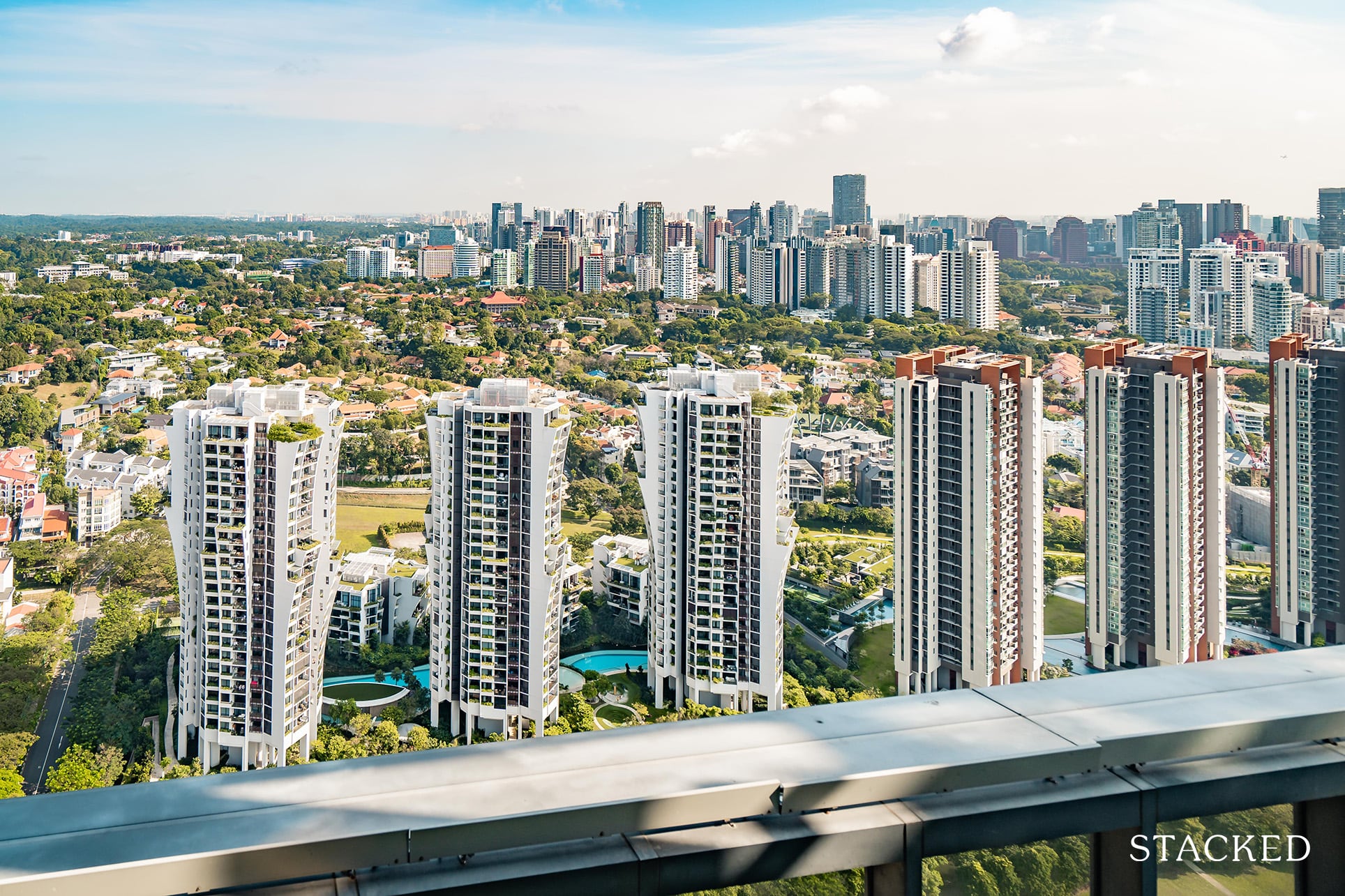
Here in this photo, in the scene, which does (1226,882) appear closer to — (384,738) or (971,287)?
(384,738)

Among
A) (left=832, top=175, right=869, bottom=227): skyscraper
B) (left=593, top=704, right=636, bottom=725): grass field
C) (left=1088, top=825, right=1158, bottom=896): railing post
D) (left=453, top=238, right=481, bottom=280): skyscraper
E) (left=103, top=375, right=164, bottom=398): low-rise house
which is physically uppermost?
(left=832, top=175, right=869, bottom=227): skyscraper

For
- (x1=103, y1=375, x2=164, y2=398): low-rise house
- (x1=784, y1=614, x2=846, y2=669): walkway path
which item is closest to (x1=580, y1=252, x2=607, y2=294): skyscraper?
(x1=103, y1=375, x2=164, y2=398): low-rise house

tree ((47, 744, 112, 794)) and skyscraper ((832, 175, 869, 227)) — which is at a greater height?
skyscraper ((832, 175, 869, 227))

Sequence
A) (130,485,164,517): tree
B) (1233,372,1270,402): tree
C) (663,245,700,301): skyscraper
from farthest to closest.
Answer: (663,245,700,301): skyscraper, (1233,372,1270,402): tree, (130,485,164,517): tree

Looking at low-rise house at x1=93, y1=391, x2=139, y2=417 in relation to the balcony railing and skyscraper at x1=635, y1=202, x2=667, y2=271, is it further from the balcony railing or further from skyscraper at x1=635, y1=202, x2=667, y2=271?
skyscraper at x1=635, y1=202, x2=667, y2=271

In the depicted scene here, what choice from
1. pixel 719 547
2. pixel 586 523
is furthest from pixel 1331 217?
pixel 719 547

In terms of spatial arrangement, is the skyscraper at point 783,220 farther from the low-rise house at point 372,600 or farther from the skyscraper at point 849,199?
the low-rise house at point 372,600

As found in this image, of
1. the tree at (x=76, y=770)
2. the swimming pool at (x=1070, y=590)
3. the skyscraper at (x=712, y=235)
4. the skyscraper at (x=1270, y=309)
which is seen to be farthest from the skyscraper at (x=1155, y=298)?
the tree at (x=76, y=770)
